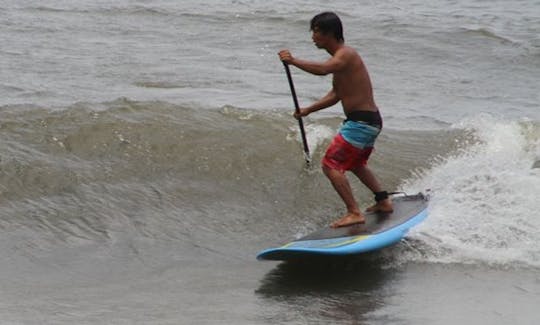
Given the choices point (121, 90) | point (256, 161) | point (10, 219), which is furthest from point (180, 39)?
point (10, 219)

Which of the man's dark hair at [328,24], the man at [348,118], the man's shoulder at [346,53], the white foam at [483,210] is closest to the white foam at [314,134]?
the white foam at [483,210]

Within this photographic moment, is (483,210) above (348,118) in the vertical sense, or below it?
below

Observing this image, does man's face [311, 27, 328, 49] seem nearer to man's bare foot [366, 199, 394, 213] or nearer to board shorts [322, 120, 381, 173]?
board shorts [322, 120, 381, 173]

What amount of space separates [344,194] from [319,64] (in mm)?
1000

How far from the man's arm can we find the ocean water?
1353mm

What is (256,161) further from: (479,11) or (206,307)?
(479,11)

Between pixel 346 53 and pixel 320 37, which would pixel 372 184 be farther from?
pixel 320 37

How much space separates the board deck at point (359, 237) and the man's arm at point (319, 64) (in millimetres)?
1164

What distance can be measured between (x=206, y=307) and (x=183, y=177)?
114 inches

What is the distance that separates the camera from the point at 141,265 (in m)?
6.60

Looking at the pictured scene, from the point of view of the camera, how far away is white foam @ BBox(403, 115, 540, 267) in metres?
6.87

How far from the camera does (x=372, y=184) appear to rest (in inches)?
294

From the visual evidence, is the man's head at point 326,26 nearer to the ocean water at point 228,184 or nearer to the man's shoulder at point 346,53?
the man's shoulder at point 346,53

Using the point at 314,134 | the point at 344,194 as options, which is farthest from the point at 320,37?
the point at 314,134
